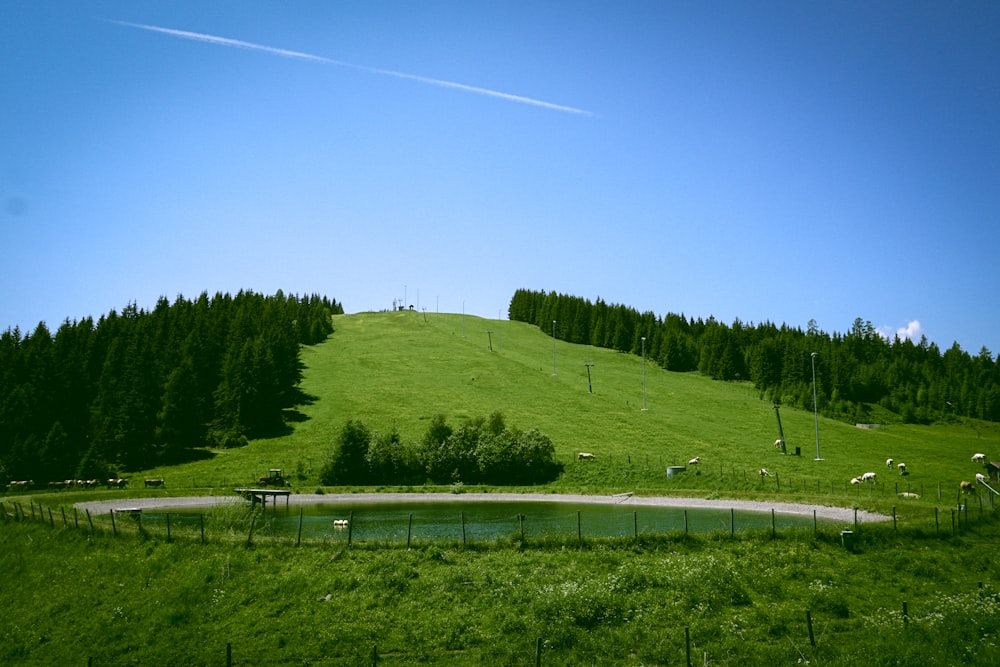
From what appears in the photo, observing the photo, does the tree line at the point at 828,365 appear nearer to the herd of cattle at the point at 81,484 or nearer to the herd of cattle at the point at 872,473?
the herd of cattle at the point at 872,473

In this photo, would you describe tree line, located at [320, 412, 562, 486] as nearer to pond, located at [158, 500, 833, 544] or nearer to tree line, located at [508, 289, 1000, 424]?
pond, located at [158, 500, 833, 544]

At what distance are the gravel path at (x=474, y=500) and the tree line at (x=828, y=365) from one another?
73874mm

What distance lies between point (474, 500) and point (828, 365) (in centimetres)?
11390

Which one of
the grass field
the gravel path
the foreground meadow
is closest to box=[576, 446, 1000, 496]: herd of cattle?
the grass field

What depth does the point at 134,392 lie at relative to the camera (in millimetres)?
90438

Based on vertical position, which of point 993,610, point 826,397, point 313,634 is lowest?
point 313,634

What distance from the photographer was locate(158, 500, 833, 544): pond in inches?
1551

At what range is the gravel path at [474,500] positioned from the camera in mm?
52438

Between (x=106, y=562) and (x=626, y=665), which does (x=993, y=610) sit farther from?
(x=106, y=562)

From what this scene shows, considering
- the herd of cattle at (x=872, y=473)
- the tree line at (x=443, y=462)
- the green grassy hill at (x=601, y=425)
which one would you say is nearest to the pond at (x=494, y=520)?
the green grassy hill at (x=601, y=425)

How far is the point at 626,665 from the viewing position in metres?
21.5

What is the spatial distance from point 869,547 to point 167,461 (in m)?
84.7

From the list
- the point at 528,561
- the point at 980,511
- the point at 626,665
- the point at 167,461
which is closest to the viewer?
the point at 626,665

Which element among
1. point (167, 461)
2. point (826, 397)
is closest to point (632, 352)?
point (826, 397)
